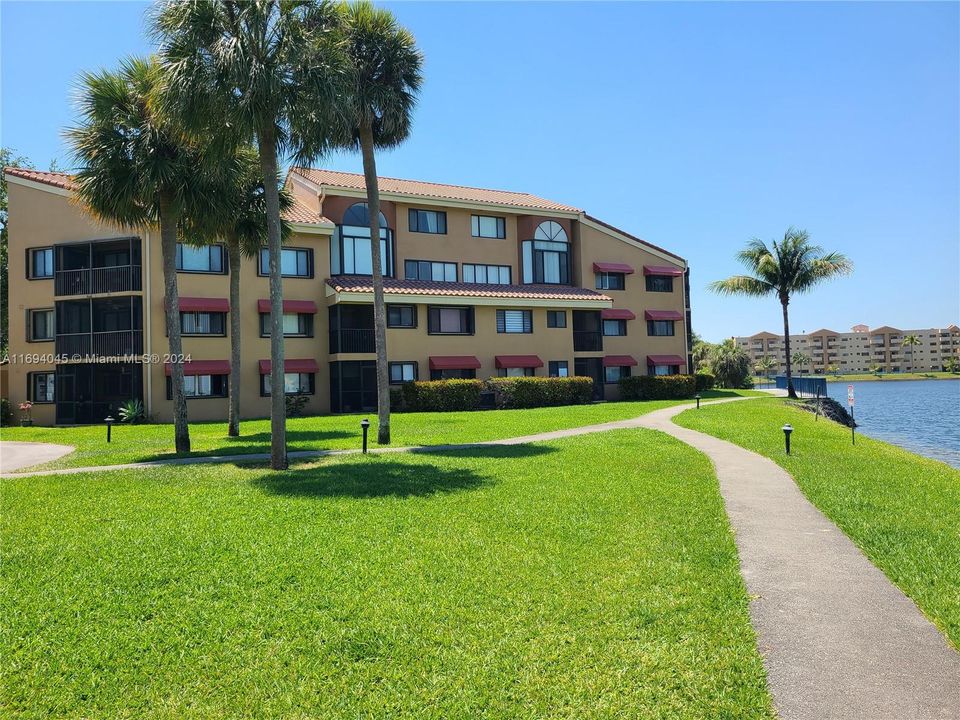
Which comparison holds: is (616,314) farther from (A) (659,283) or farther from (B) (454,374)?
(B) (454,374)

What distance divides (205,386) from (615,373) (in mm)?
24389

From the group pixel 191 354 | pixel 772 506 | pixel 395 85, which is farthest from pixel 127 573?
pixel 191 354

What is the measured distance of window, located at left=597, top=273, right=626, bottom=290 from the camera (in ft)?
137

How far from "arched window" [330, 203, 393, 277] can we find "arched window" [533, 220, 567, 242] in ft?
33.5

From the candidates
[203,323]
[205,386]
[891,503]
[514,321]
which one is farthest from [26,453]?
[514,321]

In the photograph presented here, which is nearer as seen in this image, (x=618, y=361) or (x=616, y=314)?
(x=618, y=361)

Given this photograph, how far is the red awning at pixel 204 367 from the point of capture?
2781 centimetres

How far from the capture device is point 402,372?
33.5 metres

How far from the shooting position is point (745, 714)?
160 inches

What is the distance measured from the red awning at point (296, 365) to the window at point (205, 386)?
1.70 metres

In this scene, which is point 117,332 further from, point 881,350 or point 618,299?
point 881,350

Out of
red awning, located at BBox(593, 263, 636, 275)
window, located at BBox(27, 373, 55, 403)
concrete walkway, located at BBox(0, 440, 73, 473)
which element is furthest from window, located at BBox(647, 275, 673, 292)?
concrete walkway, located at BBox(0, 440, 73, 473)

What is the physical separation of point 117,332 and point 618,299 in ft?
94.4

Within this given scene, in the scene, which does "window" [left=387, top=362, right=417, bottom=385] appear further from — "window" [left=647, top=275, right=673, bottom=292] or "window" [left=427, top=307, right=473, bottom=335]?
"window" [left=647, top=275, right=673, bottom=292]
